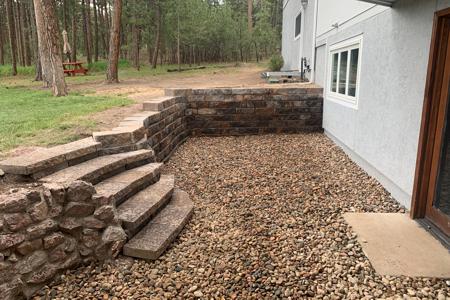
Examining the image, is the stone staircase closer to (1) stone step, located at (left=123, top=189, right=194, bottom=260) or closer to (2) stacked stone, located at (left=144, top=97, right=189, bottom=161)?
(1) stone step, located at (left=123, top=189, right=194, bottom=260)

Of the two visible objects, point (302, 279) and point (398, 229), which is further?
point (398, 229)

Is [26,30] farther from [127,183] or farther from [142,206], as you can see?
[142,206]

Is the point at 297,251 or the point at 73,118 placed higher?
the point at 73,118

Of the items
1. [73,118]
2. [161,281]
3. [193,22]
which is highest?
[193,22]

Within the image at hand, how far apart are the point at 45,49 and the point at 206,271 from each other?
9.77 m

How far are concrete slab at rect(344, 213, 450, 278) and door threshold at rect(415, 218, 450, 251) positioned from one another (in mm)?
38

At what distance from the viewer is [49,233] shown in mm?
2609

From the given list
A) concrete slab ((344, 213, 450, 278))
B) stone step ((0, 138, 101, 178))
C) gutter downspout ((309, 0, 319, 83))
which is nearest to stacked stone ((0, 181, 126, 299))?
stone step ((0, 138, 101, 178))

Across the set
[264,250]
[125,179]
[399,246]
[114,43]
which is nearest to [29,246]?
[125,179]

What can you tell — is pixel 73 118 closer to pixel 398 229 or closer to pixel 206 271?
pixel 206 271

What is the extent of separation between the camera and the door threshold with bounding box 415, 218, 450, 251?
10.1 feet

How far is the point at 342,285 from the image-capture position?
102 inches

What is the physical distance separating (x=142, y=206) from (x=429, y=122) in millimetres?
2963

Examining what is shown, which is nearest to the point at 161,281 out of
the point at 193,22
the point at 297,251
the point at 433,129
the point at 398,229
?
the point at 297,251
